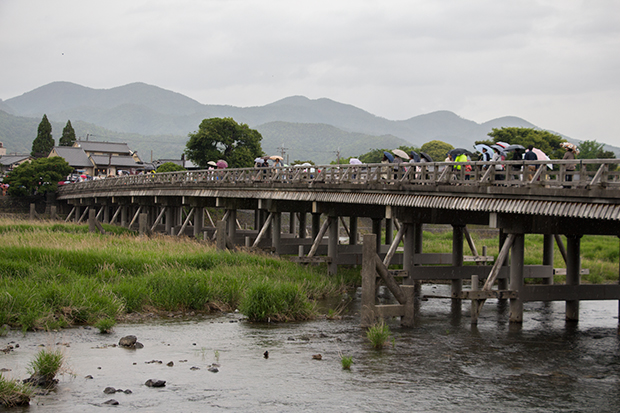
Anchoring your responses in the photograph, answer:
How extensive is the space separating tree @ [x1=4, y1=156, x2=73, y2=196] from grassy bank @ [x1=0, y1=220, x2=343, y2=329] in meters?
46.7

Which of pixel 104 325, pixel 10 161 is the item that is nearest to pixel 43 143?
pixel 10 161

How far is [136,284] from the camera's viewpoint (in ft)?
61.7

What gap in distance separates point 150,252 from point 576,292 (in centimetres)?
1450

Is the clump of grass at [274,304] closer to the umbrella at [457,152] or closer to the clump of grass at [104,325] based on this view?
the clump of grass at [104,325]

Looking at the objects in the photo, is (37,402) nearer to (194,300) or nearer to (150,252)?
(194,300)

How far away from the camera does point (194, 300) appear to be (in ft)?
60.2

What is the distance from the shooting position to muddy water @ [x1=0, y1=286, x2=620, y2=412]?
34.9 ft

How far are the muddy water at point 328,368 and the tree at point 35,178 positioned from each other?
5685 centimetres

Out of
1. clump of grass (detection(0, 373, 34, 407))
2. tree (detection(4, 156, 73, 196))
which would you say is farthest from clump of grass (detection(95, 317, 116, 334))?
tree (detection(4, 156, 73, 196))

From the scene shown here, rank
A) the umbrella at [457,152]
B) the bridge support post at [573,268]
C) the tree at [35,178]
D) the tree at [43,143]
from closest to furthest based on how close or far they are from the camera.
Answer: the bridge support post at [573,268] → the umbrella at [457,152] → the tree at [35,178] → the tree at [43,143]

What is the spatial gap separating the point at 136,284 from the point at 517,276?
10.8m

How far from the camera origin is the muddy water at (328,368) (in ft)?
34.9

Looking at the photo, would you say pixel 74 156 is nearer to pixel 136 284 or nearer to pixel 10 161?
pixel 10 161

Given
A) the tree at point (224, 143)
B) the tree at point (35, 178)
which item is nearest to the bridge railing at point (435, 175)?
the tree at point (224, 143)
